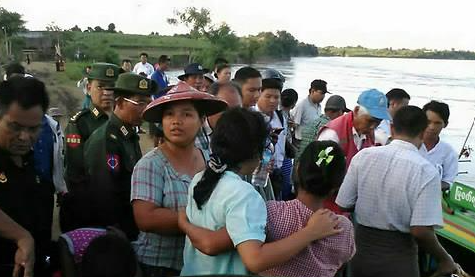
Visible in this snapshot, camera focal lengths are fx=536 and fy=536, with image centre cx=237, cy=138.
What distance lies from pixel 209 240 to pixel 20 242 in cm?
74

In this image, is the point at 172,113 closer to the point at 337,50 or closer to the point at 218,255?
the point at 218,255

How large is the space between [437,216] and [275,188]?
1426 millimetres

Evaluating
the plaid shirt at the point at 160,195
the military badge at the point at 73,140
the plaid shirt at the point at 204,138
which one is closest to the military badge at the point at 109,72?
the military badge at the point at 73,140

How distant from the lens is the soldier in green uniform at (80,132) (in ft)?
9.16

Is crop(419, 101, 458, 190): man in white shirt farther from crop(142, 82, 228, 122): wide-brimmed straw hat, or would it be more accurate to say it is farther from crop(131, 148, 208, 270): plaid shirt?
crop(131, 148, 208, 270): plaid shirt

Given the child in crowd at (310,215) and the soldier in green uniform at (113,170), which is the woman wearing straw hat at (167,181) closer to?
the soldier in green uniform at (113,170)

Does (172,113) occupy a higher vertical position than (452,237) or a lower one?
higher

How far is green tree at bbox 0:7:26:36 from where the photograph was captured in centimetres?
4292

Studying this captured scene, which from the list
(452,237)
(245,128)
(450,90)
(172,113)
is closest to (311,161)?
(245,128)

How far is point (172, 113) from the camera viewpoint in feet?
7.97

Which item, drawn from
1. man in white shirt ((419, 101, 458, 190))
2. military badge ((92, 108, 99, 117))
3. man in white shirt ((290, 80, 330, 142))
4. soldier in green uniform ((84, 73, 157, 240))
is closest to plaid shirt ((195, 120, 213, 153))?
Answer: soldier in green uniform ((84, 73, 157, 240))

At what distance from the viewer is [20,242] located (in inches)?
80.6

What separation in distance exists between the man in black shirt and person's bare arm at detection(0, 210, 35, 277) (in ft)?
0.35

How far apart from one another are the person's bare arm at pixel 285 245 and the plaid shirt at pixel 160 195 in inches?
22.1
